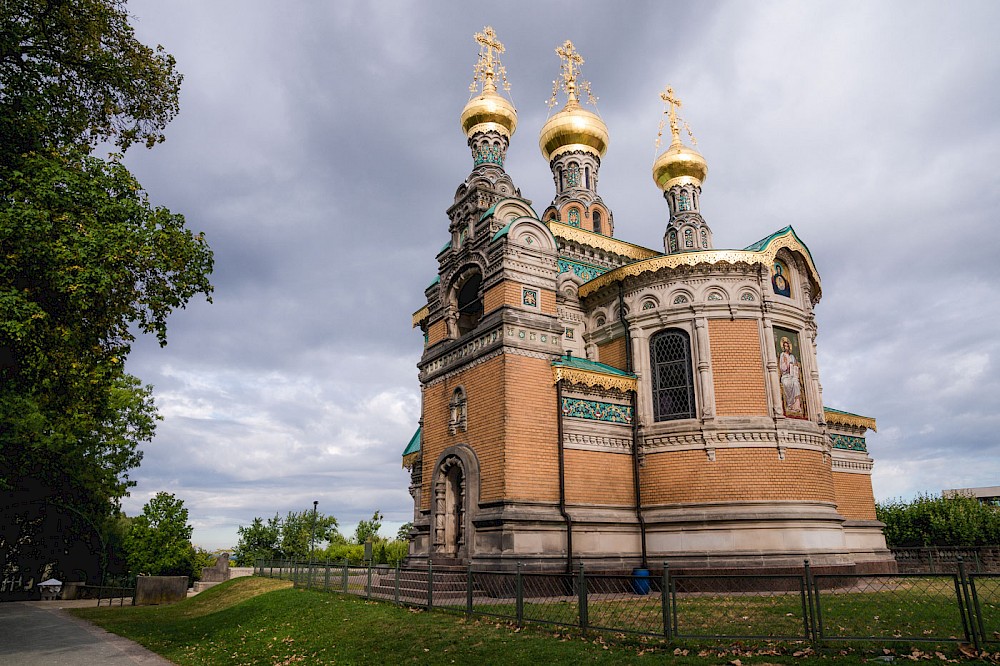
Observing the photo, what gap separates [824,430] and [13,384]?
61.3ft

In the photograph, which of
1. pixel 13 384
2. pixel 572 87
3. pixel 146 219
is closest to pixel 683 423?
pixel 146 219

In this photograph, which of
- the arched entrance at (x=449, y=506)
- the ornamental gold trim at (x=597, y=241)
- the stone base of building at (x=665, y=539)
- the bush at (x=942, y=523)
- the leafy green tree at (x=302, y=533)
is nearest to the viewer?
the stone base of building at (x=665, y=539)

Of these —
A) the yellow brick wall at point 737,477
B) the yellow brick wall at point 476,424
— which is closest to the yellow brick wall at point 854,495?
the yellow brick wall at point 737,477

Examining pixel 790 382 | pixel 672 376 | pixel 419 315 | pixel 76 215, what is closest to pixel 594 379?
pixel 672 376

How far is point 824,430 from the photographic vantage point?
731 inches

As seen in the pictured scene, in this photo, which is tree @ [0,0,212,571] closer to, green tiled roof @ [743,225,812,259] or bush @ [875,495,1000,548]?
green tiled roof @ [743,225,812,259]

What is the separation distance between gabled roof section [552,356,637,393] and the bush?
767 inches

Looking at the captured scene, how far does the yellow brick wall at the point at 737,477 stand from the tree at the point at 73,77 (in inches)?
560

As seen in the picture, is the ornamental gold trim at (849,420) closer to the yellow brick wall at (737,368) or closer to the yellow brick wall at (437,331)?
the yellow brick wall at (737,368)

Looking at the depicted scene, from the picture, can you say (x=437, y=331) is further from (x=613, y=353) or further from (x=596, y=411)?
(x=596, y=411)

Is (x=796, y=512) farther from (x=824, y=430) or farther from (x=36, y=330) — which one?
(x=36, y=330)

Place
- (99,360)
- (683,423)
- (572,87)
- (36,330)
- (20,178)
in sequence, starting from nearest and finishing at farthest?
(20,178), (36,330), (99,360), (683,423), (572,87)

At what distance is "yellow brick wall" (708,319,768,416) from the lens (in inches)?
694

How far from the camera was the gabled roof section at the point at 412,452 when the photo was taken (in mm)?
23728
